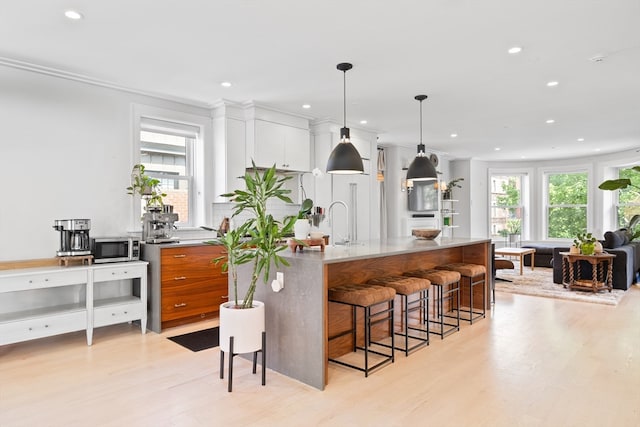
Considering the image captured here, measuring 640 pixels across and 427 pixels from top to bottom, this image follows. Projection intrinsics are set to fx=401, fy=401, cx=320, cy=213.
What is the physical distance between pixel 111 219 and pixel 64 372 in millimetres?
1769

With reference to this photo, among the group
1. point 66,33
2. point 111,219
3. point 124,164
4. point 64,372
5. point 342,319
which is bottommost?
point 64,372

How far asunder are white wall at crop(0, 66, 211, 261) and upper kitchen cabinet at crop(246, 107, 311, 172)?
1.38 metres

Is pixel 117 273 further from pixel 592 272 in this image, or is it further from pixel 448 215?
pixel 448 215

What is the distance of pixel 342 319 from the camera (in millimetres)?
3445

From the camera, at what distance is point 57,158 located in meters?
4.03

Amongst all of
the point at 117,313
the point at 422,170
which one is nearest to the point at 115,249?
the point at 117,313

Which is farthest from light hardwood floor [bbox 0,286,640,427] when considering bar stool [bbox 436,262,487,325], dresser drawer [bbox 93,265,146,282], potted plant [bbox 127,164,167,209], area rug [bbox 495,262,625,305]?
area rug [bbox 495,262,625,305]

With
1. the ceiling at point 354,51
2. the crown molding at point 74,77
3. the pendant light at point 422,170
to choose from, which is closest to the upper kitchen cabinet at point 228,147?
the ceiling at point 354,51

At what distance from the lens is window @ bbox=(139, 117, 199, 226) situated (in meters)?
4.81

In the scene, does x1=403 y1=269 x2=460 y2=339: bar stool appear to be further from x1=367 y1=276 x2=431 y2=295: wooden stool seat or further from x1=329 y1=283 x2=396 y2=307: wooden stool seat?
x1=329 y1=283 x2=396 y2=307: wooden stool seat

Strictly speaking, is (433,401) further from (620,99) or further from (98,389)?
(620,99)

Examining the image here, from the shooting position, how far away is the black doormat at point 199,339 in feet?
12.0

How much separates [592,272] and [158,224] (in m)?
6.27

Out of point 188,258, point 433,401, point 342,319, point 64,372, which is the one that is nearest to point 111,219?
point 188,258
